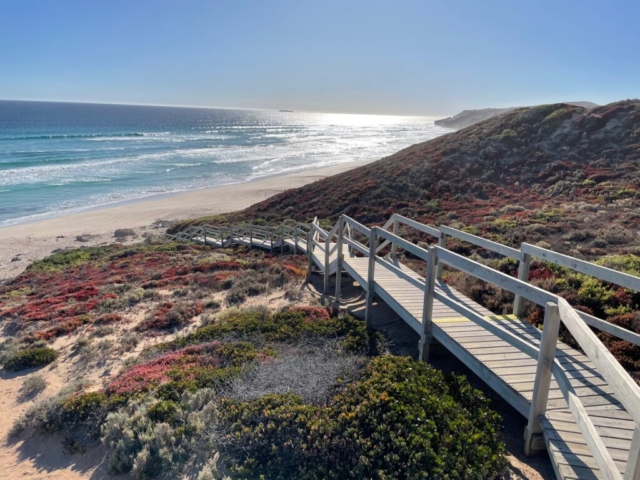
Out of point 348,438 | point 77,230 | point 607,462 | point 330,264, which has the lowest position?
point 77,230

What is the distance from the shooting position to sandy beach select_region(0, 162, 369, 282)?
21.2 meters

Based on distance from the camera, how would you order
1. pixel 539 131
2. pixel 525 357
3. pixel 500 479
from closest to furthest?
pixel 500 479, pixel 525 357, pixel 539 131

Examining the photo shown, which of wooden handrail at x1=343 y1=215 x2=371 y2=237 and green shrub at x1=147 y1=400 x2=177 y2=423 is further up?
wooden handrail at x1=343 y1=215 x2=371 y2=237

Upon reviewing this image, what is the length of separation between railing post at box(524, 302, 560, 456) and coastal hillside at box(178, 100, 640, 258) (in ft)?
22.2

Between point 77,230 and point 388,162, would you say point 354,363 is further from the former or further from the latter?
point 77,230

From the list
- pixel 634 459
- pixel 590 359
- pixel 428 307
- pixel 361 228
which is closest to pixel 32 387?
pixel 361 228

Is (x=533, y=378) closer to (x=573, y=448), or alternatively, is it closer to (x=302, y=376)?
(x=573, y=448)

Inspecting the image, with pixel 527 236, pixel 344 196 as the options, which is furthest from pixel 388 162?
pixel 527 236

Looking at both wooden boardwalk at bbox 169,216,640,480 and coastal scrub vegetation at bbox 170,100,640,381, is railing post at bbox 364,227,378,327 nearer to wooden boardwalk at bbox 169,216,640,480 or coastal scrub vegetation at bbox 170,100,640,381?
wooden boardwalk at bbox 169,216,640,480

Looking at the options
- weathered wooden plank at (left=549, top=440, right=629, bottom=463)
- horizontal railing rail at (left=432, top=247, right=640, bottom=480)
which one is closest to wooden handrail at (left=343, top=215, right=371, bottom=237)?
horizontal railing rail at (left=432, top=247, right=640, bottom=480)

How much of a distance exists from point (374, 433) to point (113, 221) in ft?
90.0

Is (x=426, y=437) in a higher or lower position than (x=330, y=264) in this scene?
higher

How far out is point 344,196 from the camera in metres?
21.9

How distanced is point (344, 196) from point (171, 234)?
956 cm
